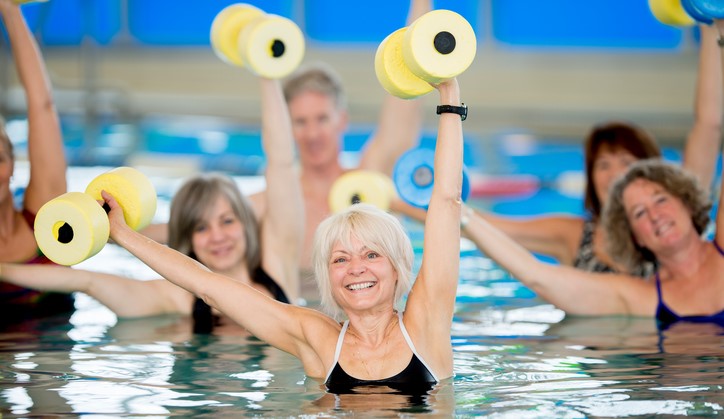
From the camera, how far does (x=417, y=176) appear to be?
4758 millimetres

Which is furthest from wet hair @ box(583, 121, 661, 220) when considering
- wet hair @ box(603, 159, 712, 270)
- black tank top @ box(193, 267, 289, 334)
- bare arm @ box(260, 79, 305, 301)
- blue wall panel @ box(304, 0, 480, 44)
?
blue wall panel @ box(304, 0, 480, 44)

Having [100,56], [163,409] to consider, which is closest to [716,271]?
[163,409]

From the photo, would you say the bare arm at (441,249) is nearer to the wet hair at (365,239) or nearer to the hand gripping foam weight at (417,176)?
the wet hair at (365,239)

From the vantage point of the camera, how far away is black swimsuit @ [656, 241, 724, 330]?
4789mm

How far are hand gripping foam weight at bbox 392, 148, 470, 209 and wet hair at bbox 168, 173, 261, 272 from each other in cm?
67

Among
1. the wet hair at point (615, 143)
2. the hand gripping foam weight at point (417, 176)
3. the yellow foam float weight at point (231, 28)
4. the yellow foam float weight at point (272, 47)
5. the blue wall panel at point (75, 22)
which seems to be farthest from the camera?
the blue wall panel at point (75, 22)

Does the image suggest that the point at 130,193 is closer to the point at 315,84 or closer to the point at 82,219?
the point at 82,219

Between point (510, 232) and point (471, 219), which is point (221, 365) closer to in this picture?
point (471, 219)

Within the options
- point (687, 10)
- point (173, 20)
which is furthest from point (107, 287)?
point (173, 20)

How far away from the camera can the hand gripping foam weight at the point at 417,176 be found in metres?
4.73

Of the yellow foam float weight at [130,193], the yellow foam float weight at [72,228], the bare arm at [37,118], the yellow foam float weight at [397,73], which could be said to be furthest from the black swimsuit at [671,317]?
the bare arm at [37,118]

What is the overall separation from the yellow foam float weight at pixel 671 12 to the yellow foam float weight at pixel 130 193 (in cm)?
240

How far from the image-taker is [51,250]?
370 cm

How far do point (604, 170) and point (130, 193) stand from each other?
266cm
